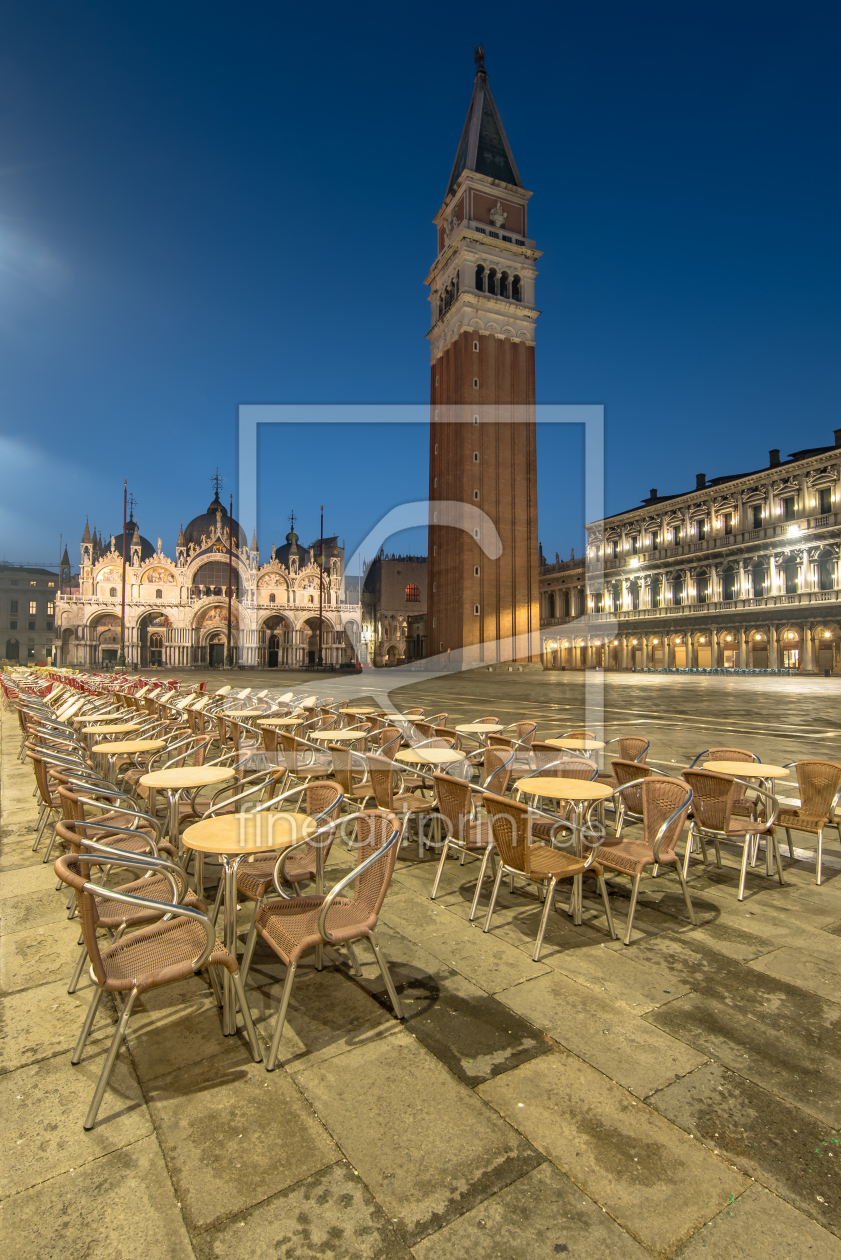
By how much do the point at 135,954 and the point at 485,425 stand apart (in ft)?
159

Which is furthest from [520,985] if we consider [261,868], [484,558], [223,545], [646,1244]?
[223,545]

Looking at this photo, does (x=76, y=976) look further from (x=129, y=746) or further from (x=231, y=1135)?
(x=129, y=746)

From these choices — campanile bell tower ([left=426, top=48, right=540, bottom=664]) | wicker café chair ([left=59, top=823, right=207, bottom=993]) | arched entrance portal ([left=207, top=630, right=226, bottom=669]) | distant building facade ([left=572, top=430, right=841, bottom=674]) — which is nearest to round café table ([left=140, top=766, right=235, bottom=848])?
wicker café chair ([left=59, top=823, right=207, bottom=993])

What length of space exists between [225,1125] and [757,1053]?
219 cm

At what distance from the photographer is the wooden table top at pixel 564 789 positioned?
388cm

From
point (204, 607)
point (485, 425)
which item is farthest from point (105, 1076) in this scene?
point (204, 607)

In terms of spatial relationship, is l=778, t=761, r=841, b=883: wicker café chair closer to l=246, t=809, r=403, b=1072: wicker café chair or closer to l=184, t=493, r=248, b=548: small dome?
l=246, t=809, r=403, b=1072: wicker café chair

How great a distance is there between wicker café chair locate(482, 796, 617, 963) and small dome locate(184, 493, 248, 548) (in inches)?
2358

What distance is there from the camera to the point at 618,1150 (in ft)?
6.86

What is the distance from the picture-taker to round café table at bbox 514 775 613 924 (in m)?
3.85

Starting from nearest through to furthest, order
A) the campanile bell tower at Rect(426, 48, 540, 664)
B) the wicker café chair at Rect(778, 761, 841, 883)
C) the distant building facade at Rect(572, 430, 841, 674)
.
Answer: the wicker café chair at Rect(778, 761, 841, 883) → the distant building facade at Rect(572, 430, 841, 674) → the campanile bell tower at Rect(426, 48, 540, 664)

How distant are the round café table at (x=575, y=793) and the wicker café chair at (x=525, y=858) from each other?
0.45 ft

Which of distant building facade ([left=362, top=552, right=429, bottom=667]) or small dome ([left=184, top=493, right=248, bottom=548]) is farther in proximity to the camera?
distant building facade ([left=362, top=552, right=429, bottom=667])

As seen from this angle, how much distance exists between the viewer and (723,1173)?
2008mm
